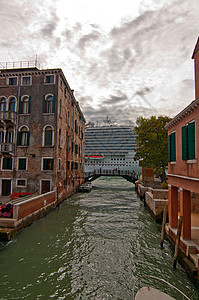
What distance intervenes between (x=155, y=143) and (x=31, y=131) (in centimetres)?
1510

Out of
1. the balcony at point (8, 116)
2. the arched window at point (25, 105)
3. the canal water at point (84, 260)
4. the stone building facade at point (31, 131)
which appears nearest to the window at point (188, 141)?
the canal water at point (84, 260)

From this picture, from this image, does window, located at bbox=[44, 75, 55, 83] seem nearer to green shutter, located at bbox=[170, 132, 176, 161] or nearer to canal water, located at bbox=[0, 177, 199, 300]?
canal water, located at bbox=[0, 177, 199, 300]

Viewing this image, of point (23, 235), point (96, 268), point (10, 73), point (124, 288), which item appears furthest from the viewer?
point (10, 73)

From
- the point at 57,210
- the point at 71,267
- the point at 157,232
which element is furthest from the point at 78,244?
the point at 57,210

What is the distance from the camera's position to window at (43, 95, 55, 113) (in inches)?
777

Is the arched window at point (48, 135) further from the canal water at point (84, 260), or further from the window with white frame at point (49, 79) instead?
the canal water at point (84, 260)

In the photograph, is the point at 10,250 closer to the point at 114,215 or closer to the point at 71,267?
the point at 71,267

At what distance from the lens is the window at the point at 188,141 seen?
25.2 feet

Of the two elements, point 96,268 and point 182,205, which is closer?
point 96,268

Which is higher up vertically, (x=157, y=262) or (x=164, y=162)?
(x=164, y=162)

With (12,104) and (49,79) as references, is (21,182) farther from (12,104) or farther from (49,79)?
(49,79)

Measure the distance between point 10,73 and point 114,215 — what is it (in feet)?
62.0

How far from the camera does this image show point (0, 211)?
12.2 meters

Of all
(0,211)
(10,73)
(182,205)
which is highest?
(10,73)
